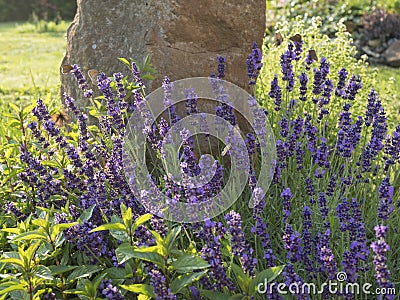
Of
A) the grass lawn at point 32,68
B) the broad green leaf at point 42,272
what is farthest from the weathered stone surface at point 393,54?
the broad green leaf at point 42,272

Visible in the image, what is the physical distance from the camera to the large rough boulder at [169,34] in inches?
141

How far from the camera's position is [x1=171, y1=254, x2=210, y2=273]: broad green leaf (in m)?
1.98

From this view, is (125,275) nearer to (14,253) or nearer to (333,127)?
(14,253)

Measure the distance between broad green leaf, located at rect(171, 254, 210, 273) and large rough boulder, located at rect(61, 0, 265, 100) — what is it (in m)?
1.71

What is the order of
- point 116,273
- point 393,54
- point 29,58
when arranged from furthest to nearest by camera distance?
1. point 29,58
2. point 393,54
3. point 116,273

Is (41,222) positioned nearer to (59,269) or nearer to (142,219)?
(59,269)

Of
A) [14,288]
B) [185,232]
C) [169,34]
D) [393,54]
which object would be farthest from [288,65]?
[393,54]

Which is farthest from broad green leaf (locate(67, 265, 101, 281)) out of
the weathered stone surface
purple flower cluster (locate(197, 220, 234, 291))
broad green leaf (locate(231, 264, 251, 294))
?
the weathered stone surface

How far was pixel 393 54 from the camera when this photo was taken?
337 inches

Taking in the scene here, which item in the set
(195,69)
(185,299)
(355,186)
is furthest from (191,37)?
(185,299)

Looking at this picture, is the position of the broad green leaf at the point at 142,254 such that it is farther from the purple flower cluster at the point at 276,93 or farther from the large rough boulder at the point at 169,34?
the large rough boulder at the point at 169,34

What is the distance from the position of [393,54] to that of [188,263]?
746 cm

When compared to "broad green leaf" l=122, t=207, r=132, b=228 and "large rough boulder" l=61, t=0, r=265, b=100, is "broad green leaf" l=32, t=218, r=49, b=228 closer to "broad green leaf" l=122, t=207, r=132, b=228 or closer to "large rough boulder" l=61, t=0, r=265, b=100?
"broad green leaf" l=122, t=207, r=132, b=228

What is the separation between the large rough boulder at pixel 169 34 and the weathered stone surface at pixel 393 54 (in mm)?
5209
